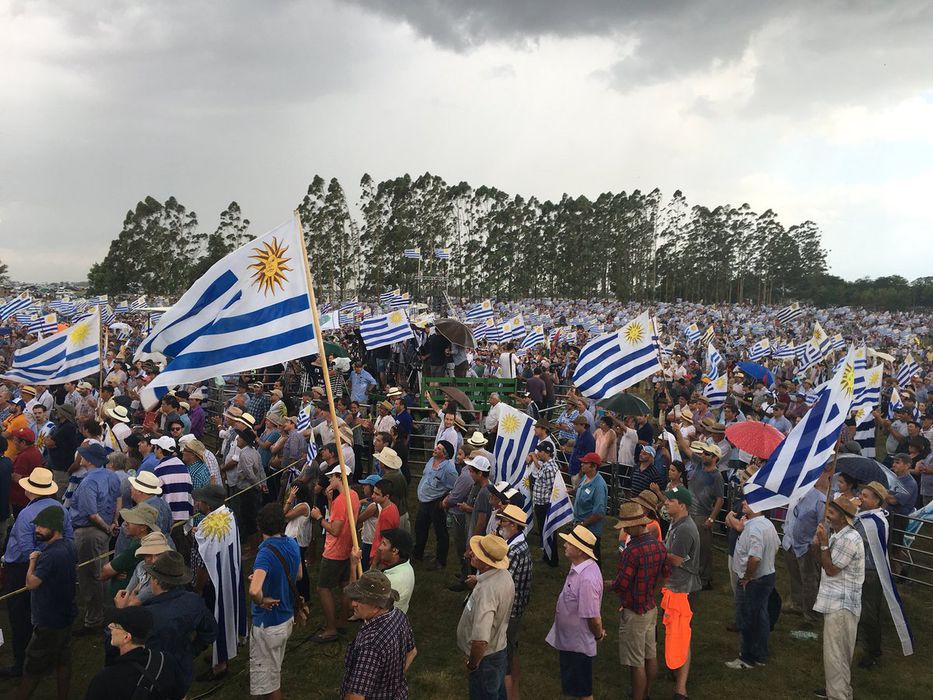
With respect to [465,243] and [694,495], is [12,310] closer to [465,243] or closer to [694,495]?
[694,495]

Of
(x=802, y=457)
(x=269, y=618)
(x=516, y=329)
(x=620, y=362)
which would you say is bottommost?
(x=269, y=618)

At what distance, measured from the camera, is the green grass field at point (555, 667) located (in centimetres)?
611

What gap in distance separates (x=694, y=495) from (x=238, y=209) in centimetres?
9227

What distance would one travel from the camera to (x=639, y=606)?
5.52 meters

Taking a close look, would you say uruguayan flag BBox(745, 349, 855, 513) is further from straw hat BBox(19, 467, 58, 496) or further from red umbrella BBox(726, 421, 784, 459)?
straw hat BBox(19, 467, 58, 496)

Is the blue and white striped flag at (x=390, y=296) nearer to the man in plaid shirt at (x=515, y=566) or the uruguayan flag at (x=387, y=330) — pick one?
the uruguayan flag at (x=387, y=330)

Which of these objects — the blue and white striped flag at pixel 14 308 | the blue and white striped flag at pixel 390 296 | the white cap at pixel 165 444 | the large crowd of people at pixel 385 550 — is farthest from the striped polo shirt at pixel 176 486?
the blue and white striped flag at pixel 14 308

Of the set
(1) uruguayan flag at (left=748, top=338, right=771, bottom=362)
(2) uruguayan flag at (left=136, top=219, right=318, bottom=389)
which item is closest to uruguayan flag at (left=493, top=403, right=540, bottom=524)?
(2) uruguayan flag at (left=136, top=219, right=318, bottom=389)

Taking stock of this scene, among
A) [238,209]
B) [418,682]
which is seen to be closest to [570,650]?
[418,682]

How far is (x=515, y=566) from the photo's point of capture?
5324mm

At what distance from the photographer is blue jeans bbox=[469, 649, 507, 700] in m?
4.85

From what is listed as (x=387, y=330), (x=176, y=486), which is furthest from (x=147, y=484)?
(x=387, y=330)

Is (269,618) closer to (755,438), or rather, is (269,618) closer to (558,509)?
(558,509)

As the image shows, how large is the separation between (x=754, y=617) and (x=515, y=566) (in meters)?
2.82
